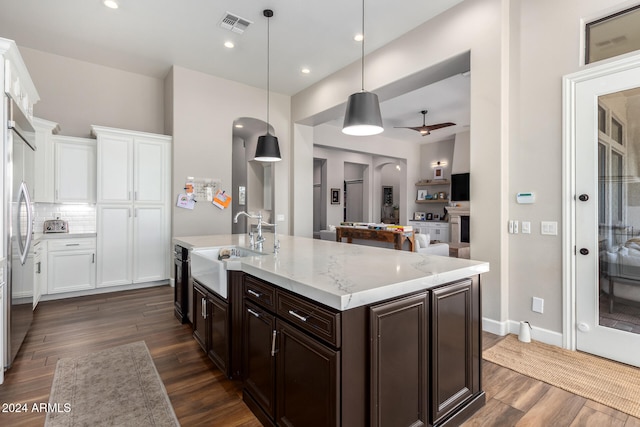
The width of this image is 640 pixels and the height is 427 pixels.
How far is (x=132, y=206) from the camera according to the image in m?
4.74

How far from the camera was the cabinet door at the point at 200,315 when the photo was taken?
253 centimetres

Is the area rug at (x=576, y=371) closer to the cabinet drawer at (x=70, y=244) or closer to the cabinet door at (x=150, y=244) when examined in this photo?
the cabinet door at (x=150, y=244)

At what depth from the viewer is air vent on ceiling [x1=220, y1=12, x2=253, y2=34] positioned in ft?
12.2

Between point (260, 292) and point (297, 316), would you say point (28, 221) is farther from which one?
point (297, 316)

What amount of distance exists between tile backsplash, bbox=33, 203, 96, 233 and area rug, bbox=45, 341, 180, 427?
9.39 feet

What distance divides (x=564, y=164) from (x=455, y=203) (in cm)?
652

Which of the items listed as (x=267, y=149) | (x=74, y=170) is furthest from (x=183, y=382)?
(x=74, y=170)

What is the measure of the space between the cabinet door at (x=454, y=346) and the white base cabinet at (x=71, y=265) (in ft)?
15.8

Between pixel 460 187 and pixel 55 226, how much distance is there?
8899 mm

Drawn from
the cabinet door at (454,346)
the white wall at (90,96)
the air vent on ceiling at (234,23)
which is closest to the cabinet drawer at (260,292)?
the cabinet door at (454,346)

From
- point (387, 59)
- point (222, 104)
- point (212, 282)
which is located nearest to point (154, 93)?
point (222, 104)

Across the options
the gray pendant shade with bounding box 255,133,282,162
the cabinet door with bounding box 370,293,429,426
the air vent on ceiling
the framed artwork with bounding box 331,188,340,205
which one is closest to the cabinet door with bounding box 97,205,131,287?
the gray pendant shade with bounding box 255,133,282,162

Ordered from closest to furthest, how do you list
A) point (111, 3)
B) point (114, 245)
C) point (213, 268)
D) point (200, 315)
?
point (213, 268) < point (200, 315) < point (111, 3) < point (114, 245)

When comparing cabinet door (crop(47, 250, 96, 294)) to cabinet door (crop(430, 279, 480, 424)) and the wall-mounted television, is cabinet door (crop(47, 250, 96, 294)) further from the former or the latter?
the wall-mounted television
